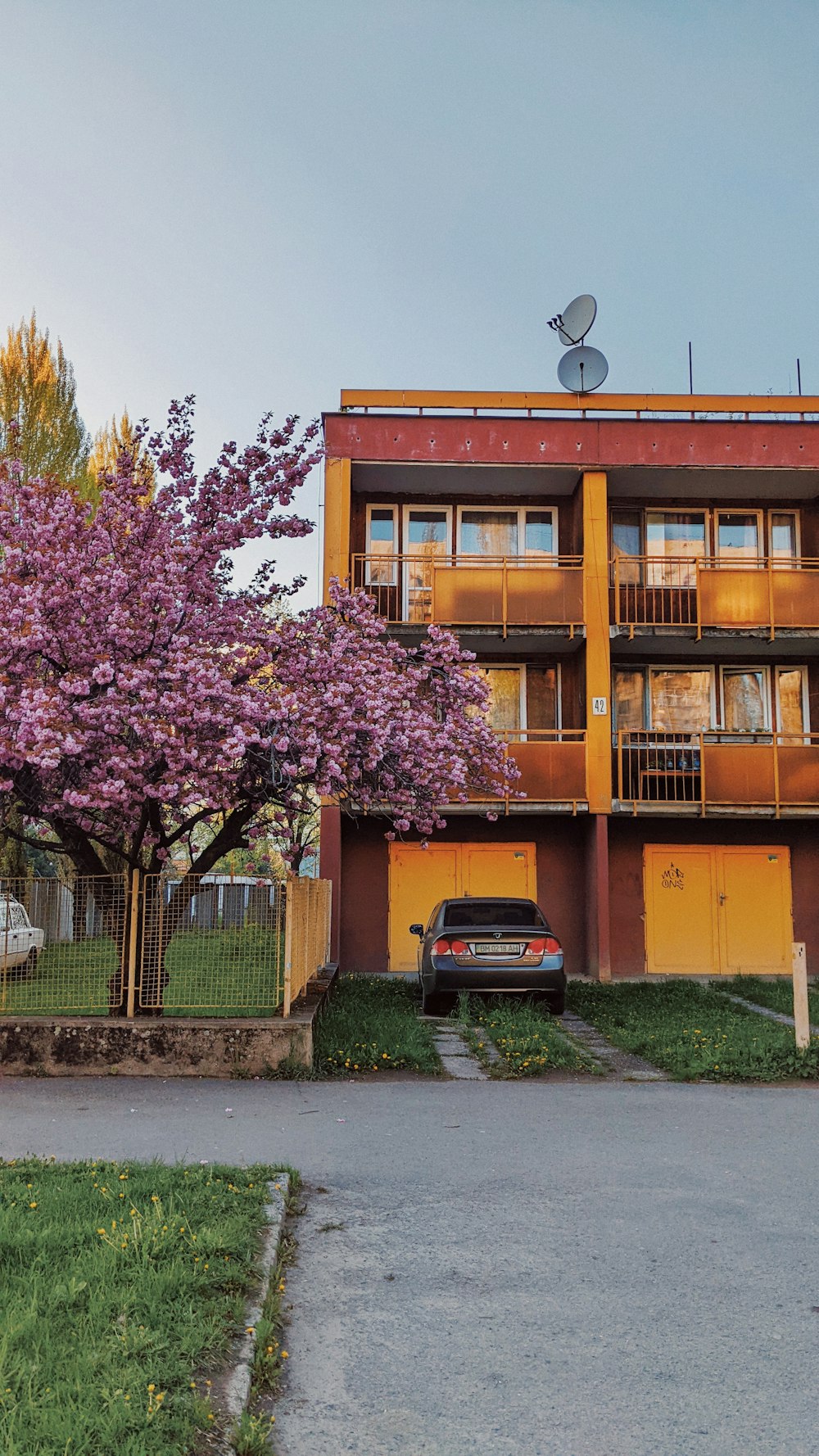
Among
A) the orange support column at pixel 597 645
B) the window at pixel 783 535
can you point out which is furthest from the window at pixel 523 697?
the window at pixel 783 535

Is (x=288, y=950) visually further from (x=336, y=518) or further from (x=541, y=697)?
(x=541, y=697)

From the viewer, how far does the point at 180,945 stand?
416 inches

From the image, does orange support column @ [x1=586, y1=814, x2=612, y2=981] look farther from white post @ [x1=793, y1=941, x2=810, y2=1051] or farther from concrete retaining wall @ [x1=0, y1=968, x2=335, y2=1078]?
concrete retaining wall @ [x1=0, y1=968, x2=335, y2=1078]

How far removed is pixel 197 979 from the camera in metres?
10.2

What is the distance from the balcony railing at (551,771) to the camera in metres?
19.0

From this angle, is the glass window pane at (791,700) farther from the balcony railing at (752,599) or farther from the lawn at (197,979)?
the lawn at (197,979)

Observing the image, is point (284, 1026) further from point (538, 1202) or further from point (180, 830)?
point (538, 1202)

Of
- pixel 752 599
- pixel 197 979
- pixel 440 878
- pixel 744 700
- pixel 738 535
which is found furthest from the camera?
pixel 738 535

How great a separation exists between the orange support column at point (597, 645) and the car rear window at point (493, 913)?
5.73 meters

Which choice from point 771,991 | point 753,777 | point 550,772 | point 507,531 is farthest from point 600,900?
point 507,531

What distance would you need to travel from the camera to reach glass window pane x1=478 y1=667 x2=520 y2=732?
21125 millimetres

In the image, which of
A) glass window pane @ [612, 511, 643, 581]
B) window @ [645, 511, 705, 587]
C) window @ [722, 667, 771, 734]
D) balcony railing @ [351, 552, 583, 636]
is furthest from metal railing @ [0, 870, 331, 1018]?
window @ [645, 511, 705, 587]

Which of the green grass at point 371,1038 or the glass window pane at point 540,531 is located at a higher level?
the glass window pane at point 540,531

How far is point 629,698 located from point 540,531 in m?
3.48
